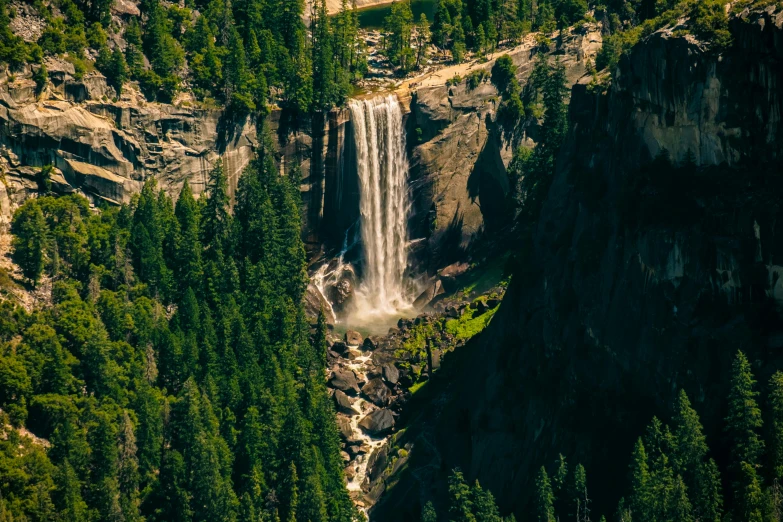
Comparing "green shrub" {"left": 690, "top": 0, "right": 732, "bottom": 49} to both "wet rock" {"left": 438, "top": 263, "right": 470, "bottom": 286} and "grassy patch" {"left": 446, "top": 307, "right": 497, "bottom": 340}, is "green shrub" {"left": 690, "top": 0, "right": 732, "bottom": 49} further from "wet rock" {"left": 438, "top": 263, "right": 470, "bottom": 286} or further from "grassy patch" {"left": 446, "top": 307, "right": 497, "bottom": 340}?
"wet rock" {"left": 438, "top": 263, "right": 470, "bottom": 286}

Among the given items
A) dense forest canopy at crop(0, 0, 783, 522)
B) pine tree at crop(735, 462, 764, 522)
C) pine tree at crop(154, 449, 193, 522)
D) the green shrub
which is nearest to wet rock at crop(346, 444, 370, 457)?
dense forest canopy at crop(0, 0, 783, 522)

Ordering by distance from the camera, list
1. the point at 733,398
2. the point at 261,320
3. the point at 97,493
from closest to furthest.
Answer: the point at 733,398
the point at 97,493
the point at 261,320

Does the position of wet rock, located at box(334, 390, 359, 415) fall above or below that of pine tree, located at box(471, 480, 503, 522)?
above

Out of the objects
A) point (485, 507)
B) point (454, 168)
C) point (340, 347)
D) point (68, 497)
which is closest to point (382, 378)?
point (340, 347)

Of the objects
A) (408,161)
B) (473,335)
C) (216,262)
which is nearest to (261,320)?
(216,262)

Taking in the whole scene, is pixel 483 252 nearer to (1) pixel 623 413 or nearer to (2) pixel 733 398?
(1) pixel 623 413

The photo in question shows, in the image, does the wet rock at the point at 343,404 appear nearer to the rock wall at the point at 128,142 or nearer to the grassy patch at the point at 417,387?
the grassy patch at the point at 417,387
